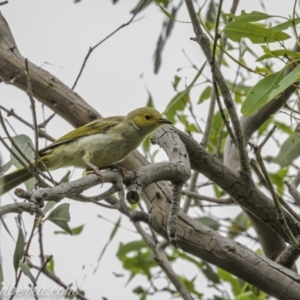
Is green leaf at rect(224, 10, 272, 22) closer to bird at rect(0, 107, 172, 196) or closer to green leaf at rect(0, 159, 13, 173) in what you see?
bird at rect(0, 107, 172, 196)

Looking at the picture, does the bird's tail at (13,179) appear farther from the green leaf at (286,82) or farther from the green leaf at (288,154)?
the green leaf at (288,154)

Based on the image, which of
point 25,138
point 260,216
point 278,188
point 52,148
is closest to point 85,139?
point 52,148

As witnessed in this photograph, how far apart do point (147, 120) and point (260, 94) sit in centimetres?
118

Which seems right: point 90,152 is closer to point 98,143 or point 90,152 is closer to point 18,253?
point 98,143

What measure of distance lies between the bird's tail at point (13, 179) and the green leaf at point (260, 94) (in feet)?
3.81

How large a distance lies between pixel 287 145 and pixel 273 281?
4.43ft

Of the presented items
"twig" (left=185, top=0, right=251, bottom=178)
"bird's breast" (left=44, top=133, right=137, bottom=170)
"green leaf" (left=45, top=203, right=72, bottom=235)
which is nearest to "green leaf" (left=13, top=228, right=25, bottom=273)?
"green leaf" (left=45, top=203, right=72, bottom=235)

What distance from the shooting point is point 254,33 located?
9.40 ft

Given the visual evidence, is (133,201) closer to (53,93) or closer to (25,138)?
(25,138)

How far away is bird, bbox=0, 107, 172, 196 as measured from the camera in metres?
3.56

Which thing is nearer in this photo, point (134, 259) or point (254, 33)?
point (254, 33)

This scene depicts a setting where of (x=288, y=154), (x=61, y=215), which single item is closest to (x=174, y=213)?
(x=61, y=215)

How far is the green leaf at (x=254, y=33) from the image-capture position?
2.85 meters

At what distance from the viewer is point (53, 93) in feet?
13.0
